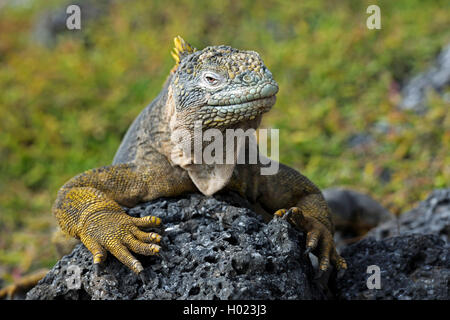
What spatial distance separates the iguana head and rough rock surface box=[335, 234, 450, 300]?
59.3 inches

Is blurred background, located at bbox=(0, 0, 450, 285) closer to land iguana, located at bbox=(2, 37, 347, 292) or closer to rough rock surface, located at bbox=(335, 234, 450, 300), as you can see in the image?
rough rock surface, located at bbox=(335, 234, 450, 300)

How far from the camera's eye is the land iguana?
12.1ft

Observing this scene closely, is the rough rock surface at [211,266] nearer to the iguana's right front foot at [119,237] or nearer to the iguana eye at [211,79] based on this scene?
the iguana's right front foot at [119,237]

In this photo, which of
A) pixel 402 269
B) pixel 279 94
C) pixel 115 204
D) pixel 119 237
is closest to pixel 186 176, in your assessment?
pixel 115 204

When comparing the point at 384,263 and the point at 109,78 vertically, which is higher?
the point at 109,78

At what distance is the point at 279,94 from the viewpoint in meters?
10.6

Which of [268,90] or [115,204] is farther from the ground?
[268,90]

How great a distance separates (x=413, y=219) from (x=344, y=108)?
430cm

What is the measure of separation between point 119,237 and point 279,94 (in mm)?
7253

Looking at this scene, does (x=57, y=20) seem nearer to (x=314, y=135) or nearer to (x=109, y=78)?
(x=109, y=78)
